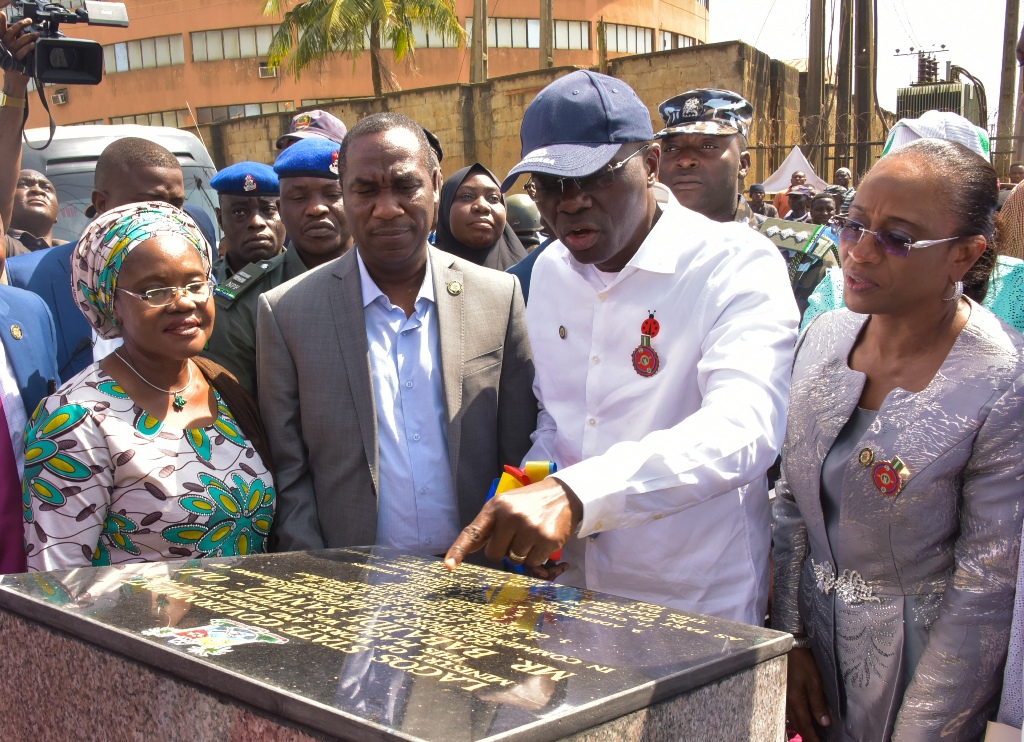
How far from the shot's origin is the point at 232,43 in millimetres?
33125

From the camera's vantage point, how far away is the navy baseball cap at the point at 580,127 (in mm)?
2230

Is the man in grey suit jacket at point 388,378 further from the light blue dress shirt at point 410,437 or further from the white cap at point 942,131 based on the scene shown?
the white cap at point 942,131

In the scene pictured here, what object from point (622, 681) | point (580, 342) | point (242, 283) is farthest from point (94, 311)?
point (622, 681)

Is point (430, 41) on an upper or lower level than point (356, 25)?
upper

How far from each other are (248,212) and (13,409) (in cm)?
182

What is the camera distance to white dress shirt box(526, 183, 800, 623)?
7.07 ft

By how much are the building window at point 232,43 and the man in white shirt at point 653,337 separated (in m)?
33.3

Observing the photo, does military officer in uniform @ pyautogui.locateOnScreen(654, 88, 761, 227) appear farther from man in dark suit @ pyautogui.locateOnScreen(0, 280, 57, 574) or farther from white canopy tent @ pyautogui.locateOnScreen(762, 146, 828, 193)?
white canopy tent @ pyautogui.locateOnScreen(762, 146, 828, 193)

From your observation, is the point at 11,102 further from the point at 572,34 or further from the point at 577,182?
the point at 572,34

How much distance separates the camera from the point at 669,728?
1.58 meters

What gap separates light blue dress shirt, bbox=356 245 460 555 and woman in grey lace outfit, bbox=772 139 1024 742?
897 millimetres

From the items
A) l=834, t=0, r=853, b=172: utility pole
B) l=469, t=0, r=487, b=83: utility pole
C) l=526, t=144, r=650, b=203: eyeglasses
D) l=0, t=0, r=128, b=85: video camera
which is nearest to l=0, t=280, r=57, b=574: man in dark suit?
l=526, t=144, r=650, b=203: eyeglasses

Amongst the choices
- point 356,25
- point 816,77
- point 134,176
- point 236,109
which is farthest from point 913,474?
point 236,109

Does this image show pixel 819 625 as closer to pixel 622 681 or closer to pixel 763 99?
pixel 622 681
